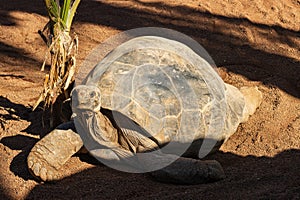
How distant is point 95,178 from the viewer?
14.6 ft

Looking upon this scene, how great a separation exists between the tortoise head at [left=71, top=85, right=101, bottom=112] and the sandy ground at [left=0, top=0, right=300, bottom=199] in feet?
Answer: 1.94

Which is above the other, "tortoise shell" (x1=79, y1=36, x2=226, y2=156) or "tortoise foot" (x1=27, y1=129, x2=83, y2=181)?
"tortoise shell" (x1=79, y1=36, x2=226, y2=156)

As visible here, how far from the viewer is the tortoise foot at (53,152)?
439 centimetres

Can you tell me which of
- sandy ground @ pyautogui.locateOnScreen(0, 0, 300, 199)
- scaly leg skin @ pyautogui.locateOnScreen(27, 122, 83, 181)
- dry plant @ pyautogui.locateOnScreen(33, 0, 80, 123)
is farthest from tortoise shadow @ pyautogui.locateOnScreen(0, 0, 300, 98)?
scaly leg skin @ pyautogui.locateOnScreen(27, 122, 83, 181)

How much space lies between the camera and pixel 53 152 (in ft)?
14.9

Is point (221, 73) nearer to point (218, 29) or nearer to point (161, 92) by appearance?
point (218, 29)

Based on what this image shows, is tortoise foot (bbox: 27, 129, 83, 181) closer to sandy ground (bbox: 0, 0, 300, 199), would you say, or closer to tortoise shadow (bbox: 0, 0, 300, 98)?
sandy ground (bbox: 0, 0, 300, 199)

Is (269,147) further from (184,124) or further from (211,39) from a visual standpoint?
(211,39)

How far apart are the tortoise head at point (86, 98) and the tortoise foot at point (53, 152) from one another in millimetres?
395

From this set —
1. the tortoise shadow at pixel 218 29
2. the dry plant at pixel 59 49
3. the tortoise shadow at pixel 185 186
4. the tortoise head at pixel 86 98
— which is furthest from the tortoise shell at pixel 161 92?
the tortoise shadow at pixel 218 29

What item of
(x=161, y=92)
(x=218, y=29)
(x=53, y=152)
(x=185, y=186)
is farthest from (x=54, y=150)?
(x=218, y=29)

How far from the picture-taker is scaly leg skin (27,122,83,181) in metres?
4.41

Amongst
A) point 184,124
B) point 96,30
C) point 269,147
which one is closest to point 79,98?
point 184,124

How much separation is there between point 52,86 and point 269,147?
6.53ft
